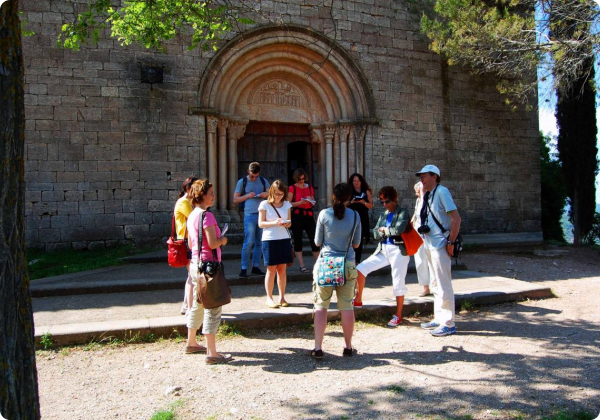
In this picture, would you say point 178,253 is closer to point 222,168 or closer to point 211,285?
point 211,285

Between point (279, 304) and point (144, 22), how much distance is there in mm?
3828

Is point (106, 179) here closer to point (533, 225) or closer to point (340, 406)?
point (340, 406)

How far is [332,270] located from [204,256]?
110cm

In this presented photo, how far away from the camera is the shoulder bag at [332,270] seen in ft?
13.3

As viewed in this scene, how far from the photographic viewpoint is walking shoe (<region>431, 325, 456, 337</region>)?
476 centimetres

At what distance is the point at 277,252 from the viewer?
5305 millimetres

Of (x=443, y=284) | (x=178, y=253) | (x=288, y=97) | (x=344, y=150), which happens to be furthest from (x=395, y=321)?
(x=288, y=97)

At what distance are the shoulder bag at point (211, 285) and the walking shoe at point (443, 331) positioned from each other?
2157 millimetres

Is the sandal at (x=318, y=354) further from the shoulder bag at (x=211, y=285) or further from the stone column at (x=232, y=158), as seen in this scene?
the stone column at (x=232, y=158)

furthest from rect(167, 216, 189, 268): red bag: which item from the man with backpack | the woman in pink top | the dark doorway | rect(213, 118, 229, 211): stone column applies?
the dark doorway

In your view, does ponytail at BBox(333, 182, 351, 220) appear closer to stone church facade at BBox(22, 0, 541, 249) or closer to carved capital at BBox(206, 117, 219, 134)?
stone church facade at BBox(22, 0, 541, 249)

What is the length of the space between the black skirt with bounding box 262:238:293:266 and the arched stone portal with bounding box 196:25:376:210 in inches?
193

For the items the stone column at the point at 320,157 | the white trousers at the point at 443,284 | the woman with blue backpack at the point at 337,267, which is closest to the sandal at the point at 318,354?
the woman with blue backpack at the point at 337,267

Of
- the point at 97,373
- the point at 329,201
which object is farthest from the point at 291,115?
the point at 97,373
